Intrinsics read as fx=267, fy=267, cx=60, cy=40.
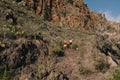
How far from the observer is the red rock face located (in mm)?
35844

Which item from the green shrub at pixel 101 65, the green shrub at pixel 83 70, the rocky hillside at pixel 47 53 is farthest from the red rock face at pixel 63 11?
the green shrub at pixel 83 70

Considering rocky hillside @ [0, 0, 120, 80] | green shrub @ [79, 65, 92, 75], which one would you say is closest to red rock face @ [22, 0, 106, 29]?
rocky hillside @ [0, 0, 120, 80]

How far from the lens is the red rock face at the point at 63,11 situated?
35.8 m

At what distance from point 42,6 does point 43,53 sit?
1717cm

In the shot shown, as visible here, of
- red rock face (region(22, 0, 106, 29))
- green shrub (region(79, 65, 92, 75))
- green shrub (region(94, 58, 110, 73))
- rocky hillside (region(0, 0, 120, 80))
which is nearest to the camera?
rocky hillside (region(0, 0, 120, 80))

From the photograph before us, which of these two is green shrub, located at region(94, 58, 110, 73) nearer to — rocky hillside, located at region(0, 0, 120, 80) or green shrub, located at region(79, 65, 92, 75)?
rocky hillside, located at region(0, 0, 120, 80)

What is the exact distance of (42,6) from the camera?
36.9 metres

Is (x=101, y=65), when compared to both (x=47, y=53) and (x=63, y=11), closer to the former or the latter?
(x=47, y=53)

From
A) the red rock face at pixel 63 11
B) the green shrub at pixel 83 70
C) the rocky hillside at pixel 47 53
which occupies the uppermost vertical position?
the red rock face at pixel 63 11

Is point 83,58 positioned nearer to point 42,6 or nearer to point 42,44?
point 42,44

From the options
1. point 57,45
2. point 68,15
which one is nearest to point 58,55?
point 57,45

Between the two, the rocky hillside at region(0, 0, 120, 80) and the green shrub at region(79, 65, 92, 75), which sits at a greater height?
the rocky hillside at region(0, 0, 120, 80)

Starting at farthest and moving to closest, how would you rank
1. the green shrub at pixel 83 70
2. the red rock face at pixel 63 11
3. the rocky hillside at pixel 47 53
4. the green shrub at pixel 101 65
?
1. the red rock face at pixel 63 11
2. the green shrub at pixel 101 65
3. the green shrub at pixel 83 70
4. the rocky hillside at pixel 47 53

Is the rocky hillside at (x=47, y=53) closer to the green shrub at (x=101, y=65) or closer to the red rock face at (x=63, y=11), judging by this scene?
the green shrub at (x=101, y=65)
